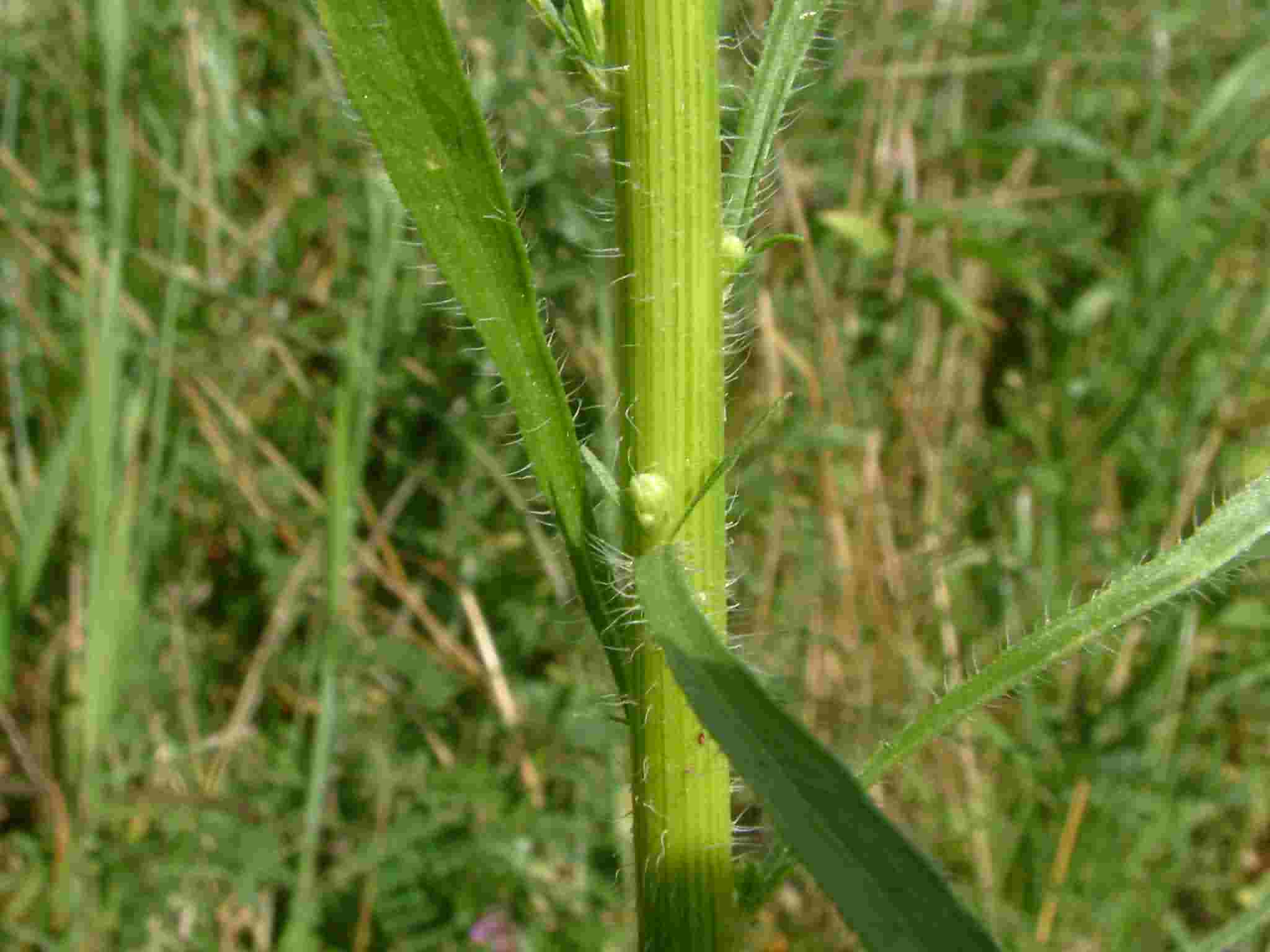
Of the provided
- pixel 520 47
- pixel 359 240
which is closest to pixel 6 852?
pixel 359 240

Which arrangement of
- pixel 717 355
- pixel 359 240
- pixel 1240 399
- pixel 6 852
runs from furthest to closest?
pixel 1240 399
pixel 359 240
pixel 6 852
pixel 717 355

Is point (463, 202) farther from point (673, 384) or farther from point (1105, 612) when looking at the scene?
point (1105, 612)

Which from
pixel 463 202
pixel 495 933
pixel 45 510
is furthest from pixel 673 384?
pixel 45 510

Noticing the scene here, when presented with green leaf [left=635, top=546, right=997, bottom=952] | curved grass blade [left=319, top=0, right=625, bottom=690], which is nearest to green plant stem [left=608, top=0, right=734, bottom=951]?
curved grass blade [left=319, top=0, right=625, bottom=690]

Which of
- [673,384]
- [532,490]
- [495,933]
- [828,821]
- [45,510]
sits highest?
[45,510]

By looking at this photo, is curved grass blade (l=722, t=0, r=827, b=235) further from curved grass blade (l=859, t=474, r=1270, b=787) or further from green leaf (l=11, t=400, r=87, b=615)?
green leaf (l=11, t=400, r=87, b=615)

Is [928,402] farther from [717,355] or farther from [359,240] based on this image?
[717,355]
